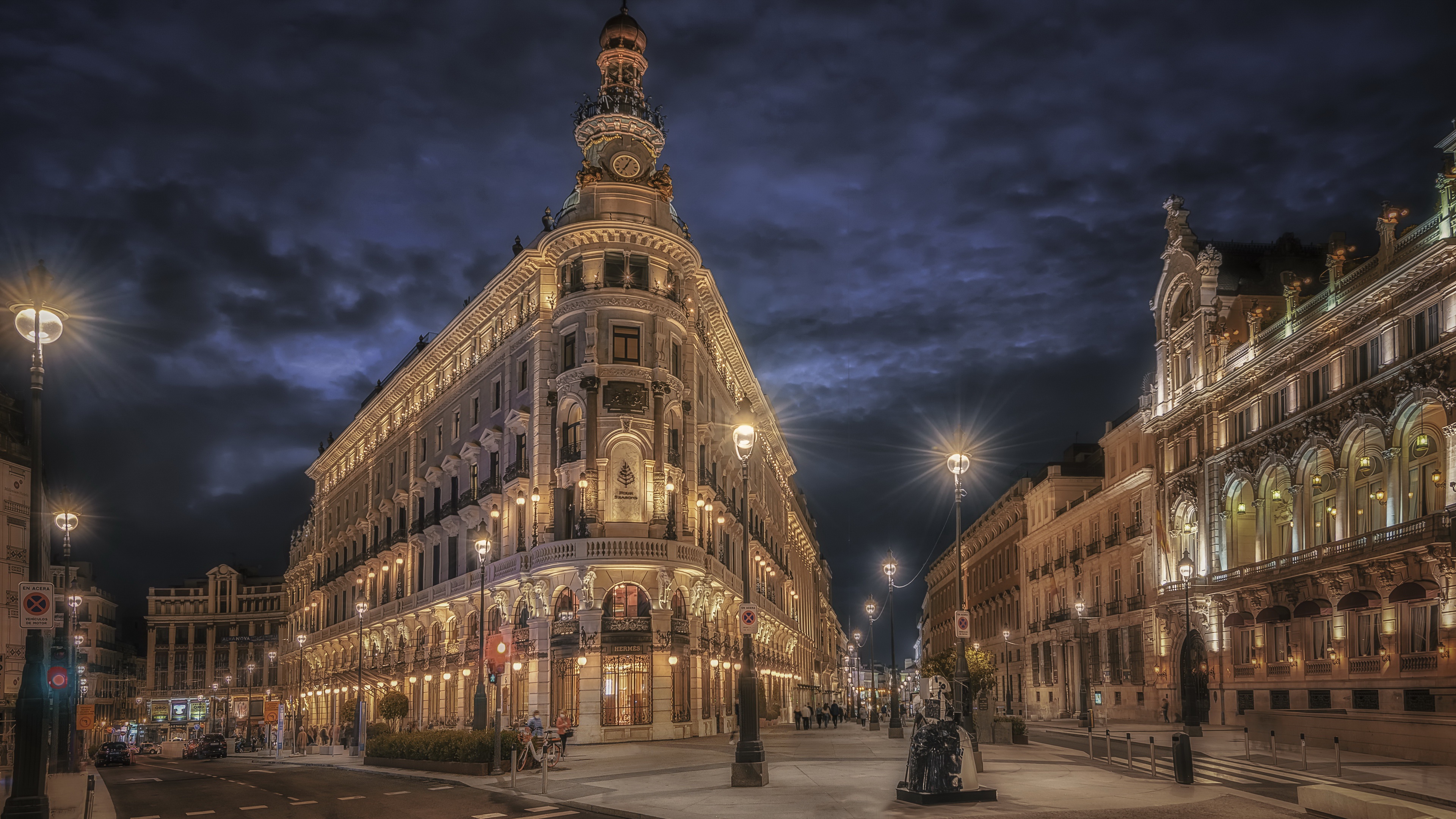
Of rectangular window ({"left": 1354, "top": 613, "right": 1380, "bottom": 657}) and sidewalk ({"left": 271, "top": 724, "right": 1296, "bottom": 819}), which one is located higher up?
rectangular window ({"left": 1354, "top": 613, "right": 1380, "bottom": 657})

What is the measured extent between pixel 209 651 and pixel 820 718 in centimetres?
9237

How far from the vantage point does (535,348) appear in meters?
50.6

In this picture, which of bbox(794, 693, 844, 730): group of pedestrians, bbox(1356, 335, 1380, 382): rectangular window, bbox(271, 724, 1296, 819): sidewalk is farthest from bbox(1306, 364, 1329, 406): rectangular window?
bbox(794, 693, 844, 730): group of pedestrians

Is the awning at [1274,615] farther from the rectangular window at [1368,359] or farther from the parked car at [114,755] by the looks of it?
the parked car at [114,755]

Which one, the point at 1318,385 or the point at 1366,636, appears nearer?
the point at 1366,636

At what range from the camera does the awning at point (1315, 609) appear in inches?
1838

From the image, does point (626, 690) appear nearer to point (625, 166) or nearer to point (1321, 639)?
point (625, 166)

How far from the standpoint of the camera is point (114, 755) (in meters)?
54.6

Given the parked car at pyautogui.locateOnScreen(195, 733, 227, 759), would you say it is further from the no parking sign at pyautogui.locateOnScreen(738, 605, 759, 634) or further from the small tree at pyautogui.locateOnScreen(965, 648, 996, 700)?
the no parking sign at pyautogui.locateOnScreen(738, 605, 759, 634)

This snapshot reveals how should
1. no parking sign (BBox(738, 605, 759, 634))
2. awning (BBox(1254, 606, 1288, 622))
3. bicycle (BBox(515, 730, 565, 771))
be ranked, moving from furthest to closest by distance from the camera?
awning (BBox(1254, 606, 1288, 622)) < bicycle (BBox(515, 730, 565, 771)) < no parking sign (BBox(738, 605, 759, 634))

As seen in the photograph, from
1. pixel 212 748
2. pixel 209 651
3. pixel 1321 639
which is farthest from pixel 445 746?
pixel 209 651

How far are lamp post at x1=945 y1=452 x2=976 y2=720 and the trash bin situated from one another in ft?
14.6

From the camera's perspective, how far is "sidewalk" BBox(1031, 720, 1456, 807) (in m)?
22.4

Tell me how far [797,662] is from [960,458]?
67.6 meters
